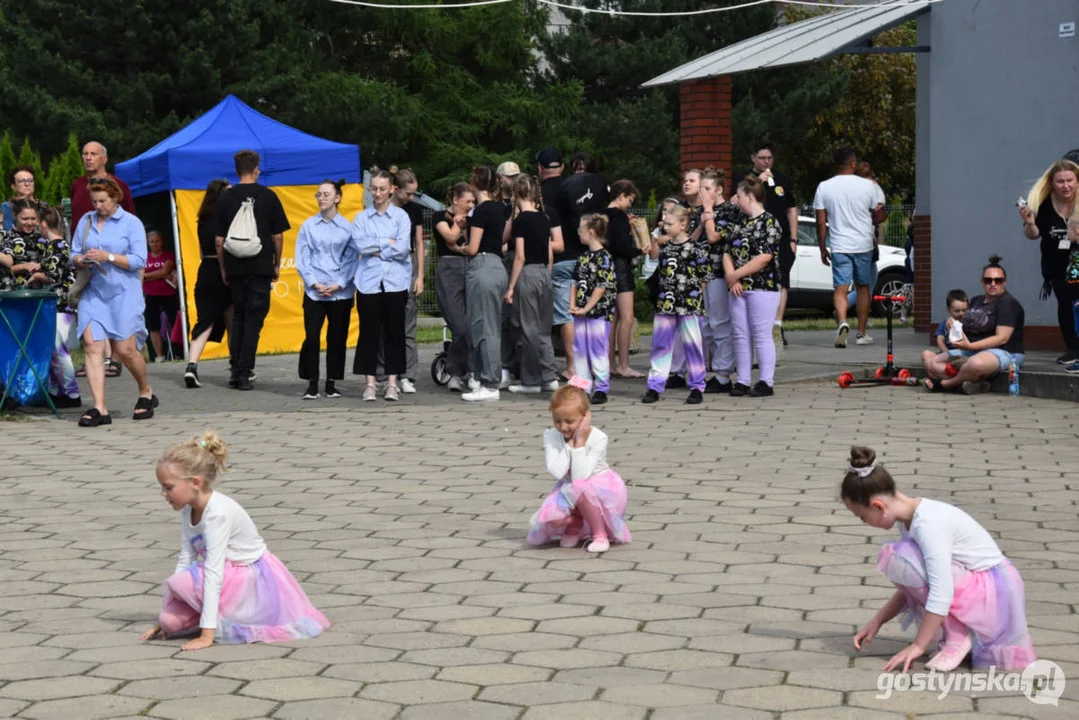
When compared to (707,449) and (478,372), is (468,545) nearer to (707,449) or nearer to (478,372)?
(707,449)

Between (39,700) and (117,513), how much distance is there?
3.46 meters

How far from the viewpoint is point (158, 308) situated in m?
17.8

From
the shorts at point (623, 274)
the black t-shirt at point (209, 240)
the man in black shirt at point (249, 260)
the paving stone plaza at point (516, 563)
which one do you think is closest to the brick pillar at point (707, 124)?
the shorts at point (623, 274)

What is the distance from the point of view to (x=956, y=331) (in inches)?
515

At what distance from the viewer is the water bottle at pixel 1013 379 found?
510 inches

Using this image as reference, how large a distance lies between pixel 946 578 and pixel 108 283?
803cm

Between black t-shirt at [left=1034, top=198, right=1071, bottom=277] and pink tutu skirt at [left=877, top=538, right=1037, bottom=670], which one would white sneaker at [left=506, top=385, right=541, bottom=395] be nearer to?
black t-shirt at [left=1034, top=198, right=1071, bottom=277]

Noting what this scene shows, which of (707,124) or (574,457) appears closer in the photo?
(574,457)

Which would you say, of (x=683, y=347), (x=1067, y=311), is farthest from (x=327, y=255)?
(x=1067, y=311)

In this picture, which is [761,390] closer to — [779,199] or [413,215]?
[779,199]

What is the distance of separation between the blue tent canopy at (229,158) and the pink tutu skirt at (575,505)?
10.8 m

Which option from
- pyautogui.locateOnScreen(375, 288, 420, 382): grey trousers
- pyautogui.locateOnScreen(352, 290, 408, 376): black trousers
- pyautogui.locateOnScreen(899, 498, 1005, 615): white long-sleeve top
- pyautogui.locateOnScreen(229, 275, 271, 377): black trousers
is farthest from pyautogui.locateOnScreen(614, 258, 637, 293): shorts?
pyautogui.locateOnScreen(899, 498, 1005, 615): white long-sleeve top

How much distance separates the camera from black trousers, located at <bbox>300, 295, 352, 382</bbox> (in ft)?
43.9

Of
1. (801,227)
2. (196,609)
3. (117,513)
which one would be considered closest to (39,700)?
(196,609)
